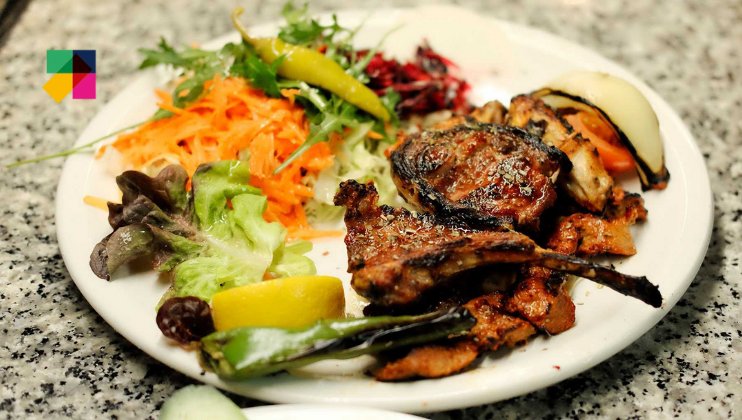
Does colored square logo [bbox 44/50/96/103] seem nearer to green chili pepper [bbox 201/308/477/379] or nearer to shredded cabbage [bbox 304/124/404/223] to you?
shredded cabbage [bbox 304/124/404/223]

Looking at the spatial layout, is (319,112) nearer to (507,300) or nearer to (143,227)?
(143,227)

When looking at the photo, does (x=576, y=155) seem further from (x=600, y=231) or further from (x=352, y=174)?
(x=352, y=174)

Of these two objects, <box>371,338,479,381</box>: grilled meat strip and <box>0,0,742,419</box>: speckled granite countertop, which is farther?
<box>0,0,742,419</box>: speckled granite countertop

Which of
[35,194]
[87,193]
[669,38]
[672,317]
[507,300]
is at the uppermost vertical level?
[669,38]

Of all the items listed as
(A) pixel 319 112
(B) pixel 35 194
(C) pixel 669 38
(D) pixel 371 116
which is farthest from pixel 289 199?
(C) pixel 669 38

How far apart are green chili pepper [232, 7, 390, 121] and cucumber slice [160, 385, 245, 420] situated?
7.38 ft

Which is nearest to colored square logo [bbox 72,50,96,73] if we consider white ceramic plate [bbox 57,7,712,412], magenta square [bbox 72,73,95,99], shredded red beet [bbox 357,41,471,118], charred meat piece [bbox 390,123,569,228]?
magenta square [bbox 72,73,95,99]

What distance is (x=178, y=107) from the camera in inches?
150

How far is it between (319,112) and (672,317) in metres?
2.48

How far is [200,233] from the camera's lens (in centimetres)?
310

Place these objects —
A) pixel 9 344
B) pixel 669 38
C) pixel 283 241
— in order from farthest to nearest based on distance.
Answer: pixel 669 38 < pixel 283 241 < pixel 9 344

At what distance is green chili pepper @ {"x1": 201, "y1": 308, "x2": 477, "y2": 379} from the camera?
2211 millimetres

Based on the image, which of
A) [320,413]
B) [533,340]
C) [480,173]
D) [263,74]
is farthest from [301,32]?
[320,413]

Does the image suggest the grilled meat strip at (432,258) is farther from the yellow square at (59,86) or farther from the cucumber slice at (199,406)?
the yellow square at (59,86)
